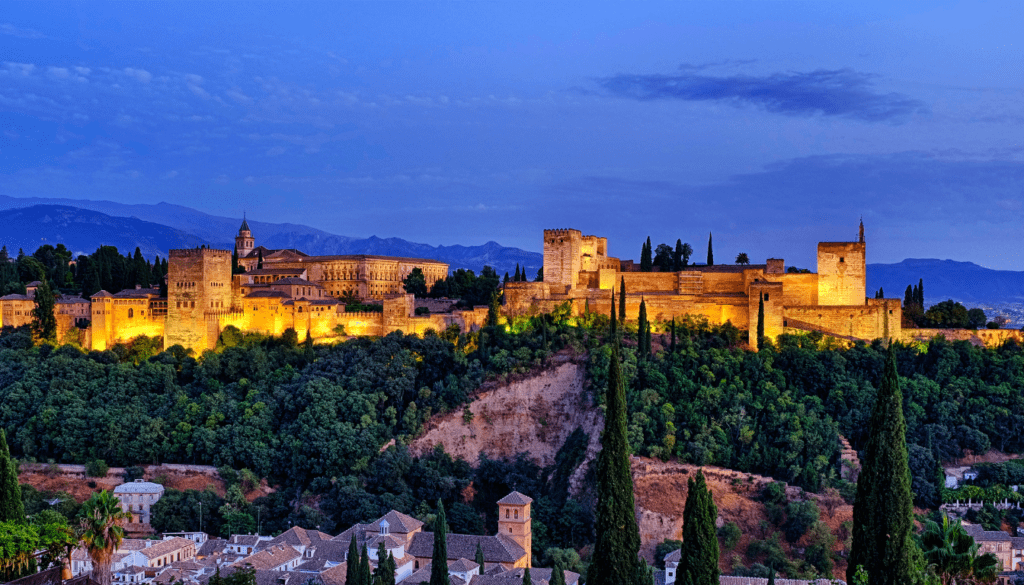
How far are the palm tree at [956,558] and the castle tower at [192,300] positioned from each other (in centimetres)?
4091

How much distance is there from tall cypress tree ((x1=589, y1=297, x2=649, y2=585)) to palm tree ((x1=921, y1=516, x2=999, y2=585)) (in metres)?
5.23

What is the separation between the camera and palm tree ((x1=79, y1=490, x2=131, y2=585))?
798 inches

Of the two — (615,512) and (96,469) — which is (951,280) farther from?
(615,512)

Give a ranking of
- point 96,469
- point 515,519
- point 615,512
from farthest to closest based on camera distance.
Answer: point 96,469 → point 515,519 → point 615,512

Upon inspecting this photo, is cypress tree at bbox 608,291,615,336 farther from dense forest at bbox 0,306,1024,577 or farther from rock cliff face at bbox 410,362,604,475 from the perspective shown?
rock cliff face at bbox 410,362,604,475

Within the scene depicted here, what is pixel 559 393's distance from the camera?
152ft

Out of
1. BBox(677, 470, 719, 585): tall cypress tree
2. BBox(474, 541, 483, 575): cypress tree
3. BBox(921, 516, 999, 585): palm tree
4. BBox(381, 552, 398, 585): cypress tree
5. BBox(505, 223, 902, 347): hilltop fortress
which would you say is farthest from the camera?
BBox(505, 223, 902, 347): hilltop fortress

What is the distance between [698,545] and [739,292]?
30561mm

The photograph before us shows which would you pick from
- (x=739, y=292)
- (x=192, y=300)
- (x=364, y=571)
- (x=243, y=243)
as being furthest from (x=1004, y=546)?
(x=243, y=243)

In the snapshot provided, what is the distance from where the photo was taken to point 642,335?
1793 inches

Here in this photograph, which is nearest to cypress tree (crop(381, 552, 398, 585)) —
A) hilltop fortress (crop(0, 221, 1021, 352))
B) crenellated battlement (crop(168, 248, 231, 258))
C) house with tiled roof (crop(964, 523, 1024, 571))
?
house with tiled roof (crop(964, 523, 1024, 571))

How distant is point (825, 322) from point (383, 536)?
76.8 ft

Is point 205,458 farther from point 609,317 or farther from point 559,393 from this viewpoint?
point 609,317

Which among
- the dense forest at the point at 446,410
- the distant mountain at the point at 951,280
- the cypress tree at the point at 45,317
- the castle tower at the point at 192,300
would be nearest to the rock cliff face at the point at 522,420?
the dense forest at the point at 446,410
